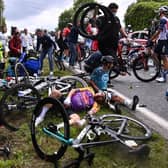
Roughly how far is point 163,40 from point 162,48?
0.22 meters

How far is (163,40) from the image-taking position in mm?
12055

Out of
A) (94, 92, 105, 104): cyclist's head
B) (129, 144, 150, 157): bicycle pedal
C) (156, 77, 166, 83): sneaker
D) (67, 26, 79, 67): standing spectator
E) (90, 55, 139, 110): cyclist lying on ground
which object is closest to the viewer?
(129, 144, 150, 157): bicycle pedal

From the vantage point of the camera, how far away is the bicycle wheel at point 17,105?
22.6 feet

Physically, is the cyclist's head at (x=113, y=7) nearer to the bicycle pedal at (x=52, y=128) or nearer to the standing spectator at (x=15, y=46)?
the standing spectator at (x=15, y=46)

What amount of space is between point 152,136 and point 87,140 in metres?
1.41

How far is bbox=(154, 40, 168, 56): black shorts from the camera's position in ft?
39.6

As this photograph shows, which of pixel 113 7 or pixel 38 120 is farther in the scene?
pixel 113 7

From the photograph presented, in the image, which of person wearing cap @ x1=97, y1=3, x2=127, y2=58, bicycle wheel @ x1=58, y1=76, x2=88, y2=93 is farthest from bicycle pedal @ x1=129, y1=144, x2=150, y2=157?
person wearing cap @ x1=97, y1=3, x2=127, y2=58

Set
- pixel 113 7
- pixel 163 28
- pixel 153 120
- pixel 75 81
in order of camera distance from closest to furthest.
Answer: pixel 153 120
pixel 75 81
pixel 113 7
pixel 163 28

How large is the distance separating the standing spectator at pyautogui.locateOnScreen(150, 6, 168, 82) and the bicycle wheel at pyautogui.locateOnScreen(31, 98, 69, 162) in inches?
257

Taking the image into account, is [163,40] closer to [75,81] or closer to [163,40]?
[163,40]

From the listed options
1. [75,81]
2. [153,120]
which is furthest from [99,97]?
[75,81]

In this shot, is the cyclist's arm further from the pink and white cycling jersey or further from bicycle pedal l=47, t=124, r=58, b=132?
the pink and white cycling jersey

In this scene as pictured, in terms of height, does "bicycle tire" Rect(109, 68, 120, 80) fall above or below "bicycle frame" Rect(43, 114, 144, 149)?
below
